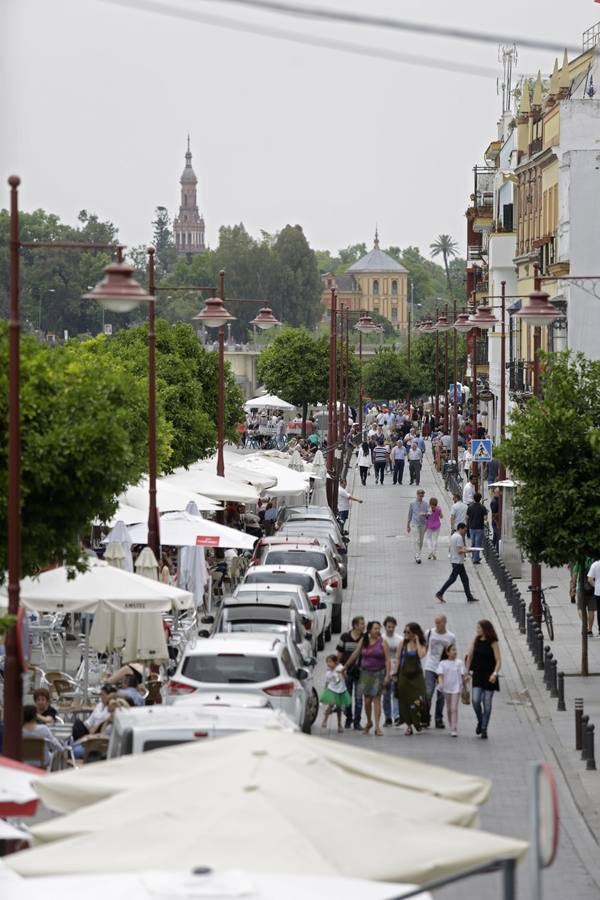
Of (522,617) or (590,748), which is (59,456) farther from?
(522,617)

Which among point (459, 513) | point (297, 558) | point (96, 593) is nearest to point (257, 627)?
point (96, 593)

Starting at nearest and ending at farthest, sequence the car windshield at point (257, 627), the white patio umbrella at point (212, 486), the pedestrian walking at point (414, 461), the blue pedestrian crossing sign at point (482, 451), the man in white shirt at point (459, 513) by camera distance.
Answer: the car windshield at point (257, 627)
the white patio umbrella at point (212, 486)
the man in white shirt at point (459, 513)
the blue pedestrian crossing sign at point (482, 451)
the pedestrian walking at point (414, 461)

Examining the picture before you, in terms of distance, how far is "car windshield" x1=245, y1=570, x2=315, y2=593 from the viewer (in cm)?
2656

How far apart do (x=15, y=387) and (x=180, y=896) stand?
756 centimetres

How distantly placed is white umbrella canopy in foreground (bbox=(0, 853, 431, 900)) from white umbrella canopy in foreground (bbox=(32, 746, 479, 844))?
27.0 inches

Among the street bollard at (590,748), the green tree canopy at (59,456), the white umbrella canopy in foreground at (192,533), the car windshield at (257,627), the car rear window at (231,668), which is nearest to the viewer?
the green tree canopy at (59,456)

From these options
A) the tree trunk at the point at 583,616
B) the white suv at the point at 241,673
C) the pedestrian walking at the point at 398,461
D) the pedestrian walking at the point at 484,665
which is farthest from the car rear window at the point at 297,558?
the pedestrian walking at the point at 398,461

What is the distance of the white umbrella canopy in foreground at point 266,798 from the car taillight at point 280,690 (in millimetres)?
7691

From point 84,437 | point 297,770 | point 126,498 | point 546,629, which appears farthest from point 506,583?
point 297,770

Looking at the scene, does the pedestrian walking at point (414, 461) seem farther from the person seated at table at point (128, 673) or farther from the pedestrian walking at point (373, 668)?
the person seated at table at point (128, 673)

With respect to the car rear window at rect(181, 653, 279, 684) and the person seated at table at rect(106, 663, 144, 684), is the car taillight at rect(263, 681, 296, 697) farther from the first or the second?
the person seated at table at rect(106, 663, 144, 684)

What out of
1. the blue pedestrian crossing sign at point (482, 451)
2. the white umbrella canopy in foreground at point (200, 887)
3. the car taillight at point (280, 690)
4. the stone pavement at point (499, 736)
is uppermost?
the blue pedestrian crossing sign at point (482, 451)

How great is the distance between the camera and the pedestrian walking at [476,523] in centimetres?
3859

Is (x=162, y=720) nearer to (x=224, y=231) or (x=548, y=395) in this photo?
(x=548, y=395)
